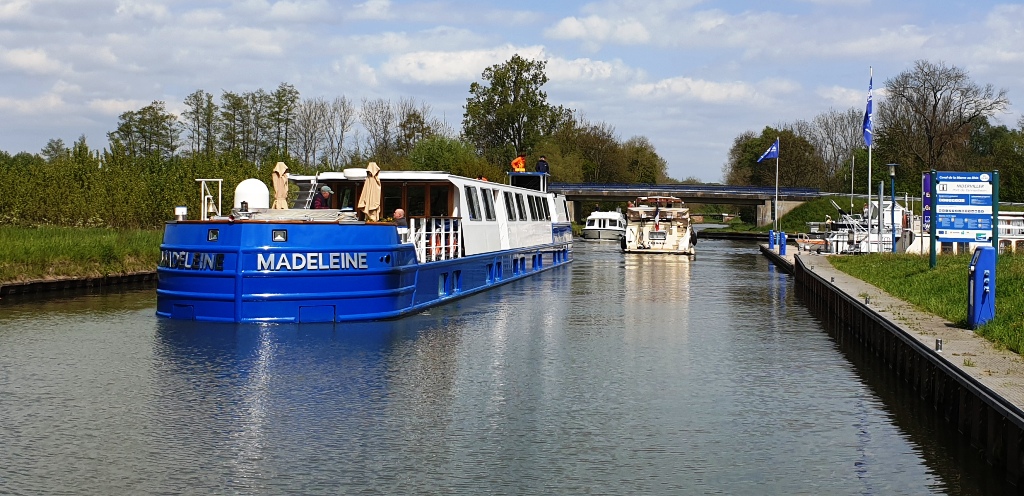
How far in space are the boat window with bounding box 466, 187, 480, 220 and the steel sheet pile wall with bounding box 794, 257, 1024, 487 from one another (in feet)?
29.4

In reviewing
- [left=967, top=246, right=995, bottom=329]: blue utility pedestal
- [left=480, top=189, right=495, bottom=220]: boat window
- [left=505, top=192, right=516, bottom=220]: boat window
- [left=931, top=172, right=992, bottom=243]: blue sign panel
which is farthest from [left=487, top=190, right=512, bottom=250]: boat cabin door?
[left=967, top=246, right=995, bottom=329]: blue utility pedestal

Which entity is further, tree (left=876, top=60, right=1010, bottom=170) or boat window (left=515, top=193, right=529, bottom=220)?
tree (left=876, top=60, right=1010, bottom=170)

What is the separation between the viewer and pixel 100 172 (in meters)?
42.2

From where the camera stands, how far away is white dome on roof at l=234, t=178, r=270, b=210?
69.1ft

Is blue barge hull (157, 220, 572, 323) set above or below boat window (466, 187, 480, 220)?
below

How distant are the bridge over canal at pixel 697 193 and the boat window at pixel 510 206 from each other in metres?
64.7

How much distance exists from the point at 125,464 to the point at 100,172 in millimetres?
34679

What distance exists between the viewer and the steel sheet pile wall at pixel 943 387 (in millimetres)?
9899

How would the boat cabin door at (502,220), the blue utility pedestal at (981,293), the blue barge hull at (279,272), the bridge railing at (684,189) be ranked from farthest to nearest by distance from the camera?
the bridge railing at (684,189), the boat cabin door at (502,220), the blue barge hull at (279,272), the blue utility pedestal at (981,293)

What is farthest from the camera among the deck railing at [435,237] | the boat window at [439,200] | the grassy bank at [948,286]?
the boat window at [439,200]

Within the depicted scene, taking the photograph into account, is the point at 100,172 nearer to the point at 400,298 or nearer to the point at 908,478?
the point at 400,298

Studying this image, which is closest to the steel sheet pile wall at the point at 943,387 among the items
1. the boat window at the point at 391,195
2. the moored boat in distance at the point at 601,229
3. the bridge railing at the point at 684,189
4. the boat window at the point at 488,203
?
the boat window at the point at 488,203

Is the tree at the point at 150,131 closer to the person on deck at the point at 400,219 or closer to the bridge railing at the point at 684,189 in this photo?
the bridge railing at the point at 684,189

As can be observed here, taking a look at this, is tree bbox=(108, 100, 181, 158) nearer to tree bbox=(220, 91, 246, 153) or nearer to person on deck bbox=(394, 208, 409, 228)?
tree bbox=(220, 91, 246, 153)
